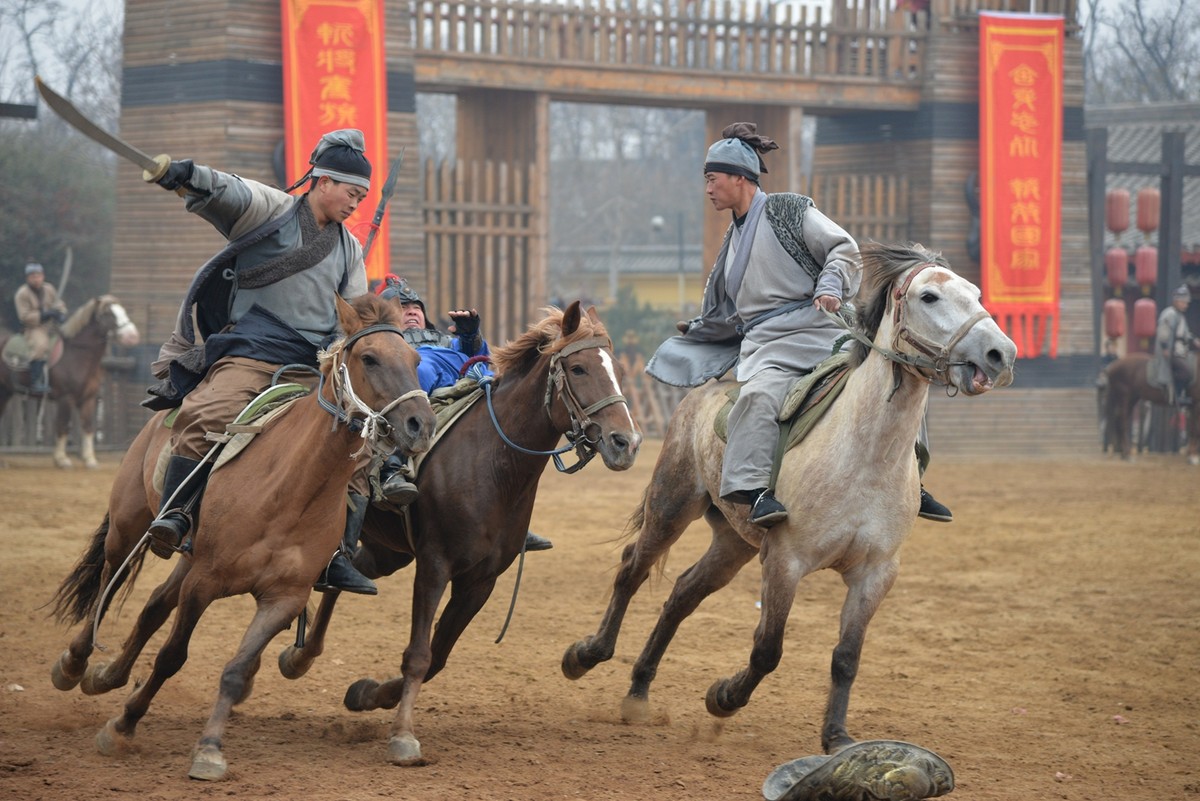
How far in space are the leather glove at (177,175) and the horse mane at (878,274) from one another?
2754 mm

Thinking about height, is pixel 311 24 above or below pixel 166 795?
above

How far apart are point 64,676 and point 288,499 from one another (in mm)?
1826

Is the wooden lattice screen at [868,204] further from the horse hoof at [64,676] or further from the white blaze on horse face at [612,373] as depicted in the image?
the horse hoof at [64,676]

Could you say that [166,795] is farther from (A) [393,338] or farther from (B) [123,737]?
(A) [393,338]

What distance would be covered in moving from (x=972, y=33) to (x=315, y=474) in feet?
60.0

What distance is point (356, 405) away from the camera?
516 cm

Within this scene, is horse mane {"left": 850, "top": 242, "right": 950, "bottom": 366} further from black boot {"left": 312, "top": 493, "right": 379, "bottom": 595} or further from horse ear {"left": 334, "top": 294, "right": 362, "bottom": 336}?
black boot {"left": 312, "top": 493, "right": 379, "bottom": 595}

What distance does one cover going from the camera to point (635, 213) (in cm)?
5475

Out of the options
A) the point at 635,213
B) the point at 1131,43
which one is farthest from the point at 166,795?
the point at 635,213

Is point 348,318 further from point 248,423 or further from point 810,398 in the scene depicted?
point 810,398

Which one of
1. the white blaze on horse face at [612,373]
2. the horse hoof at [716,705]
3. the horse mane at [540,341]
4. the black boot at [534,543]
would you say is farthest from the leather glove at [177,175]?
the horse hoof at [716,705]

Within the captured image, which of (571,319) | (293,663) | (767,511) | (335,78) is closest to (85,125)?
(571,319)

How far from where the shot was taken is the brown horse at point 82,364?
1689 centimetres

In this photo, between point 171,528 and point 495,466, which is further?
point 495,466
